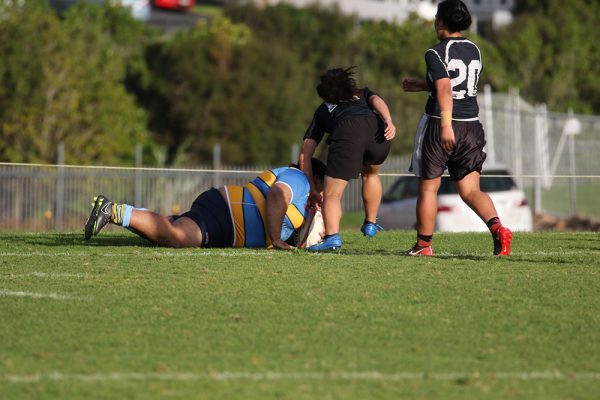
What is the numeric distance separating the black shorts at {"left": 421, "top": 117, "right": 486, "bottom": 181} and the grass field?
0.68 m

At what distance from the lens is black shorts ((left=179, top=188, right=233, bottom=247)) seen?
10102mm

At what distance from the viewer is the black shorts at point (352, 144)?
9719 millimetres

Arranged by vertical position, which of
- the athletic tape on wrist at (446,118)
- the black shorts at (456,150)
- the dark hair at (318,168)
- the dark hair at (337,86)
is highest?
the dark hair at (337,86)

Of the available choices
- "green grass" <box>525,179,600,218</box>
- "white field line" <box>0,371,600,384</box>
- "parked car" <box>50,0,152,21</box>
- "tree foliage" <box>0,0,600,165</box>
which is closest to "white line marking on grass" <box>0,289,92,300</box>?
"white field line" <box>0,371,600,384</box>

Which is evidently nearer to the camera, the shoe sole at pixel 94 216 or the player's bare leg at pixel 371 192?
the shoe sole at pixel 94 216

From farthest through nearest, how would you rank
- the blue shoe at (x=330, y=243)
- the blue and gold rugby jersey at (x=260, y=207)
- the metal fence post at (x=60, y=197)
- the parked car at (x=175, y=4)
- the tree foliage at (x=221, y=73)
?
the parked car at (x=175, y=4)
the tree foliage at (x=221, y=73)
the metal fence post at (x=60, y=197)
the blue and gold rugby jersey at (x=260, y=207)
the blue shoe at (x=330, y=243)

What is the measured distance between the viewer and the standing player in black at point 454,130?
926 cm

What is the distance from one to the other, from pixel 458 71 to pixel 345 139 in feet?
3.45

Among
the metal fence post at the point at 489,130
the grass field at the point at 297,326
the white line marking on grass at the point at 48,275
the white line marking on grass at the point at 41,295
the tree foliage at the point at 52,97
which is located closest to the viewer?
the grass field at the point at 297,326

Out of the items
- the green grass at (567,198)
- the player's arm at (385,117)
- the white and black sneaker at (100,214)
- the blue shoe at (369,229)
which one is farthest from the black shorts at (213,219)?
the green grass at (567,198)

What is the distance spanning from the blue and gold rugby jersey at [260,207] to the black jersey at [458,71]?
128cm

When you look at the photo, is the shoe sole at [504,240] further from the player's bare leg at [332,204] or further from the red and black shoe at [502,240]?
the player's bare leg at [332,204]

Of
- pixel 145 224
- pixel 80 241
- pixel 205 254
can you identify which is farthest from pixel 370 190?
pixel 80 241

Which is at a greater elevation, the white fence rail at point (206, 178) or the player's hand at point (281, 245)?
the white fence rail at point (206, 178)
